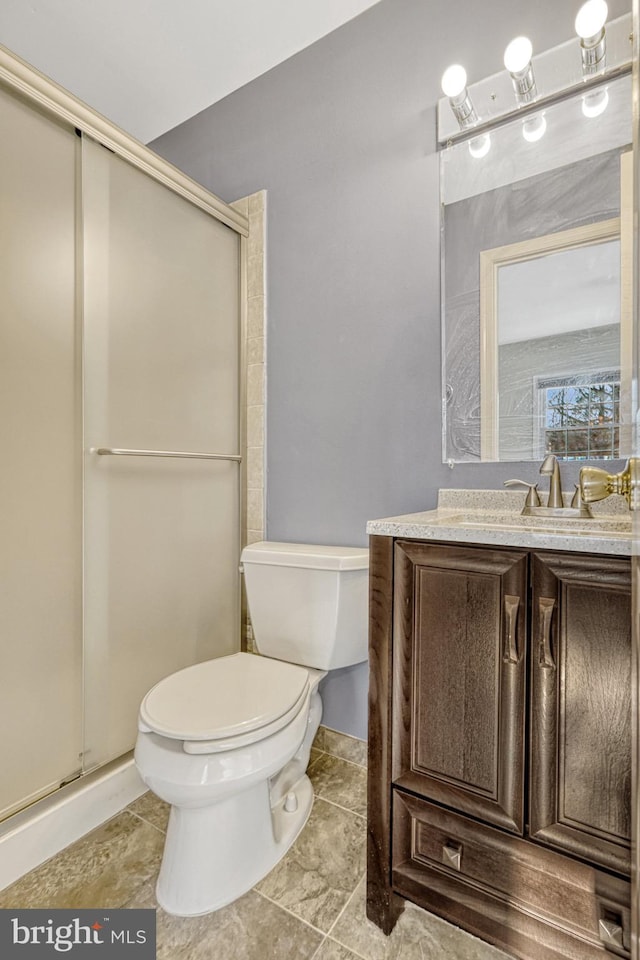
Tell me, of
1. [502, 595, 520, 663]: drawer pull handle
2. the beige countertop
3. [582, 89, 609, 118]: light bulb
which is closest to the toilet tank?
the beige countertop

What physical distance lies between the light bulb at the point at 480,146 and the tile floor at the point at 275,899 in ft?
6.40

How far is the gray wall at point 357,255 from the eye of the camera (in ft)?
4.78

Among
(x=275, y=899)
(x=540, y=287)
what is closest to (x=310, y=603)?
(x=275, y=899)

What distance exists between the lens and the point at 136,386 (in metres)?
1.51

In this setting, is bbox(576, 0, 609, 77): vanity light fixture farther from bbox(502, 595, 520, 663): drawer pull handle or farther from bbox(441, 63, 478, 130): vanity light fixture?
bbox(502, 595, 520, 663): drawer pull handle

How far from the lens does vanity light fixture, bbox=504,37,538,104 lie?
4.08 ft

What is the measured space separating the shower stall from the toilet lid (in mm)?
320

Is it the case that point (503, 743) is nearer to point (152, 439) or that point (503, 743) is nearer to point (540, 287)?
point (540, 287)

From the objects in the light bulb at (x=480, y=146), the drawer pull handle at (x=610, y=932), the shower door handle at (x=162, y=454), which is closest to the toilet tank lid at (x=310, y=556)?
the shower door handle at (x=162, y=454)

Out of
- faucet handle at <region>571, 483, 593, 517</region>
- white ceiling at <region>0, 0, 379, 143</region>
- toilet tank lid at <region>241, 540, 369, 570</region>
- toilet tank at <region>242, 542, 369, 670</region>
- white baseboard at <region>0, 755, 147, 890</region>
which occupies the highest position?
white ceiling at <region>0, 0, 379, 143</region>

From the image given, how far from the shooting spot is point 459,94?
1.35 meters

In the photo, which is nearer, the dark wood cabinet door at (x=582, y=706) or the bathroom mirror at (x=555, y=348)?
the dark wood cabinet door at (x=582, y=706)

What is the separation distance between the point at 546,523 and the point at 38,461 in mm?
1271

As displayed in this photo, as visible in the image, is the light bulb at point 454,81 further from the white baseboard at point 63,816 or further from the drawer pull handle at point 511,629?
the white baseboard at point 63,816
